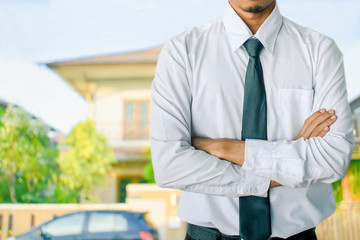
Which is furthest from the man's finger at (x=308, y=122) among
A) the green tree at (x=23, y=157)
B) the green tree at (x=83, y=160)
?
the green tree at (x=83, y=160)

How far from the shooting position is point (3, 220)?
4383 millimetres

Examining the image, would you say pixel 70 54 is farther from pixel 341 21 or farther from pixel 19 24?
pixel 341 21

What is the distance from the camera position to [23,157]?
489cm

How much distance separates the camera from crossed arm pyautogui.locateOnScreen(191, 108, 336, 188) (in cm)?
82

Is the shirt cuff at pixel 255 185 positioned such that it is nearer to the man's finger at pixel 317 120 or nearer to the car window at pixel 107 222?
the man's finger at pixel 317 120

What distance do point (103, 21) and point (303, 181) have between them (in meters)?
5.01

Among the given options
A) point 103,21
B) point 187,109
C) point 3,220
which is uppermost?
point 103,21

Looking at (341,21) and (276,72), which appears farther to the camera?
(341,21)

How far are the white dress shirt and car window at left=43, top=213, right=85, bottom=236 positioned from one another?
10.4 ft

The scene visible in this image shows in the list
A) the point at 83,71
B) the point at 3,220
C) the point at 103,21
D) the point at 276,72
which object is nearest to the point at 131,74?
the point at 83,71

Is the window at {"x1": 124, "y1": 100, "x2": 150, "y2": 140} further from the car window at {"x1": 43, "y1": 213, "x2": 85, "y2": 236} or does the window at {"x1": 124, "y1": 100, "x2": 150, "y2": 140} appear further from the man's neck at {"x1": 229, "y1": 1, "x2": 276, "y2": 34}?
the man's neck at {"x1": 229, "y1": 1, "x2": 276, "y2": 34}

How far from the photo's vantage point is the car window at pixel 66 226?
12.2ft

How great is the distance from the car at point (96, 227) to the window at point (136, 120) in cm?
263

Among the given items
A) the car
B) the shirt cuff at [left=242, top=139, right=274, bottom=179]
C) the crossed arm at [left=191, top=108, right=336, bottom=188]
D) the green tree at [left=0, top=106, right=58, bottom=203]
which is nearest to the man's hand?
the crossed arm at [left=191, top=108, right=336, bottom=188]
